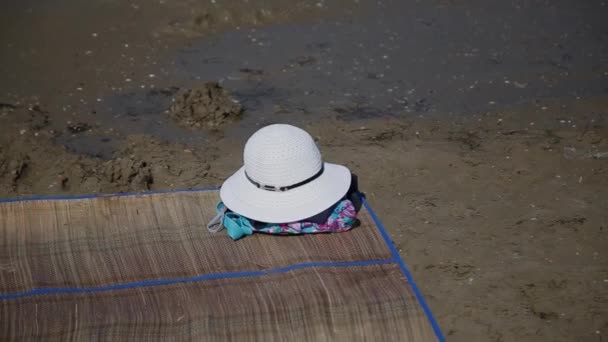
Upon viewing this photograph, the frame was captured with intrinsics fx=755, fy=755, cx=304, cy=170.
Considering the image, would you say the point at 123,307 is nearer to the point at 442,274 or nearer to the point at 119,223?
the point at 119,223

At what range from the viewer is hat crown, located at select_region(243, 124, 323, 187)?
3660 mm

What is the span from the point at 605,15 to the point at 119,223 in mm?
5281

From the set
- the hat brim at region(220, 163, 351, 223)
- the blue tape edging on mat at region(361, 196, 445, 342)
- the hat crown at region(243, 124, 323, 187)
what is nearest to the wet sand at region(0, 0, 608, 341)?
the blue tape edging on mat at region(361, 196, 445, 342)

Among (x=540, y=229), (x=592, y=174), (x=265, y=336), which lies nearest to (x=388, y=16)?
(x=592, y=174)

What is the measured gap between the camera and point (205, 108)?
557 cm

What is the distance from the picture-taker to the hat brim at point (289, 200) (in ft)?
12.2

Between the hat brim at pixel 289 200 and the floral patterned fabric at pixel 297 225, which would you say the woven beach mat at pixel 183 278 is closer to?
Result: the floral patterned fabric at pixel 297 225

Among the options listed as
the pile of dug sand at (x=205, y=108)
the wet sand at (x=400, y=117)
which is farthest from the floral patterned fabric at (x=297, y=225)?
the pile of dug sand at (x=205, y=108)

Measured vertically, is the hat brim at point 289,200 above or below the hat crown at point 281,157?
below

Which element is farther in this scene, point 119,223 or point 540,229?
point 540,229

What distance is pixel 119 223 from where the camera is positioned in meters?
4.00

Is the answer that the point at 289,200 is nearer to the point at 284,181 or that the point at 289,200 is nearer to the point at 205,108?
the point at 284,181

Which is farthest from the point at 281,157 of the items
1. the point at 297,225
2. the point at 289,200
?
the point at 297,225

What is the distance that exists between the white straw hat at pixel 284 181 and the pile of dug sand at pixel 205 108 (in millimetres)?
1787
